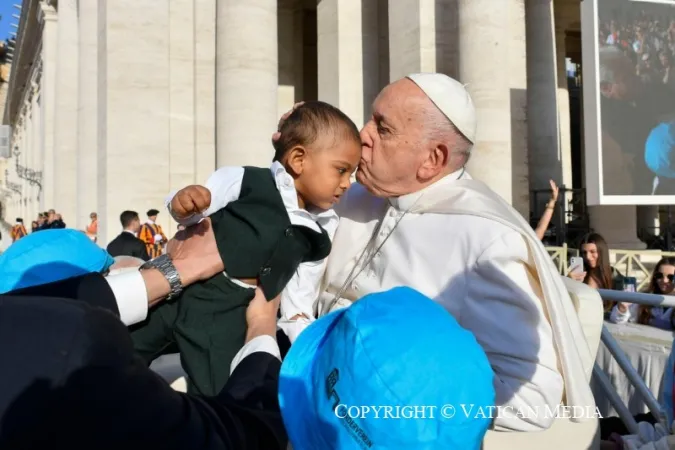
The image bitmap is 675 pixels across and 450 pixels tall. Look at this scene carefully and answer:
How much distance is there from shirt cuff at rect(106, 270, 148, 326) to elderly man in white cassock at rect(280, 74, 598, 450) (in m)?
0.72

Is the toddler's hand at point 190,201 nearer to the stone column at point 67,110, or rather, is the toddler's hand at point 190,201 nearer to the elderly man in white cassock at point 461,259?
the elderly man in white cassock at point 461,259

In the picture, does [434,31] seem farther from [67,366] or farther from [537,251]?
[67,366]

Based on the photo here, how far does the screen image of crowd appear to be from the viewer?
1090 cm

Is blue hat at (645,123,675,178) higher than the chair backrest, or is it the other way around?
blue hat at (645,123,675,178)

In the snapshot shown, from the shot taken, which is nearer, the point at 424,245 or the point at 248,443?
the point at 248,443

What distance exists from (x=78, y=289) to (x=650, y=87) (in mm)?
12358

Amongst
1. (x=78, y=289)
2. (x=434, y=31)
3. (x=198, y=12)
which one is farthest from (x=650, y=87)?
(x=78, y=289)

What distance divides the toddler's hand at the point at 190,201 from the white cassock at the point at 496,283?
0.75 m

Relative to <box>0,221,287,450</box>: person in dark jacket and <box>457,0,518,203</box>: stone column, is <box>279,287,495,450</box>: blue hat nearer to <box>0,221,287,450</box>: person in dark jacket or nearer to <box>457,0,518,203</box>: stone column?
<box>0,221,287,450</box>: person in dark jacket

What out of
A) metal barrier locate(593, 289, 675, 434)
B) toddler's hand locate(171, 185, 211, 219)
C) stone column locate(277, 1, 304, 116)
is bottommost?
metal barrier locate(593, 289, 675, 434)

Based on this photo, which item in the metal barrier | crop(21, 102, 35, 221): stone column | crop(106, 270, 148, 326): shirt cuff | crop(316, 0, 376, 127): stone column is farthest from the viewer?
crop(21, 102, 35, 221): stone column

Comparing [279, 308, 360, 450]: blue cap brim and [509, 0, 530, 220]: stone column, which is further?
[509, 0, 530, 220]: stone column

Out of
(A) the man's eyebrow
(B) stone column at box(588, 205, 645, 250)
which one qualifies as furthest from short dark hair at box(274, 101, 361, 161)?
(B) stone column at box(588, 205, 645, 250)

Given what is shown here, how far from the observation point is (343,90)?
14.1 m
